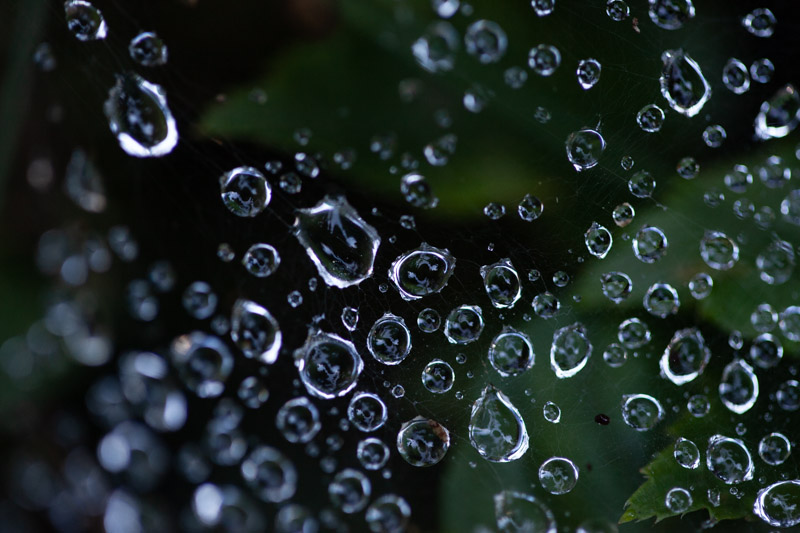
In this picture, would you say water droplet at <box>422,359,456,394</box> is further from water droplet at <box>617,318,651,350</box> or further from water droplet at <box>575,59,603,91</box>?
water droplet at <box>575,59,603,91</box>

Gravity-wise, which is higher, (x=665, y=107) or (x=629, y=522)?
(x=665, y=107)

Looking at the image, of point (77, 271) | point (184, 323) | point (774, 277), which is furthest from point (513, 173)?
point (77, 271)

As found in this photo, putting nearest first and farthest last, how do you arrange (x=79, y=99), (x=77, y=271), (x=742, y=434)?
(x=742, y=434), (x=79, y=99), (x=77, y=271)

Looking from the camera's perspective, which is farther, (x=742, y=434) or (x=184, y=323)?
(x=184, y=323)

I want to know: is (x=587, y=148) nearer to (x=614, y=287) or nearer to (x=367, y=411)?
(x=614, y=287)

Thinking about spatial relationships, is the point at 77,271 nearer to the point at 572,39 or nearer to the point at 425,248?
the point at 425,248

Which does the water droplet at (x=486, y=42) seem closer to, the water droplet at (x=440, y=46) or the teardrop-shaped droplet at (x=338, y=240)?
the water droplet at (x=440, y=46)

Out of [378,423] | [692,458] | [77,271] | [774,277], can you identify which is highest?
[774,277]

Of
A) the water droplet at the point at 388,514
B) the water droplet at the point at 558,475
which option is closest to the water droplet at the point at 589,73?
the water droplet at the point at 558,475
